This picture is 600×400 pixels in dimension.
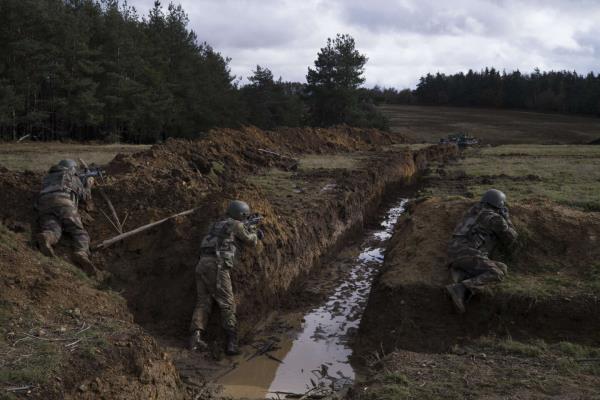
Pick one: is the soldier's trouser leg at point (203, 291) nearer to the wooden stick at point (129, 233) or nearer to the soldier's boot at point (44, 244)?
the wooden stick at point (129, 233)

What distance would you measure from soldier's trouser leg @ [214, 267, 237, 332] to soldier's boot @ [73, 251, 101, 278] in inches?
87.6

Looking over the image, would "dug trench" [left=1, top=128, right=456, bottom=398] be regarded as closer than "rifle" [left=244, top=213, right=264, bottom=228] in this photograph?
Yes

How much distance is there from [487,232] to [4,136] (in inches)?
1064

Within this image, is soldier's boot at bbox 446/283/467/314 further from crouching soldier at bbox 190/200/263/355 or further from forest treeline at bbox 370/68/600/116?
forest treeline at bbox 370/68/600/116

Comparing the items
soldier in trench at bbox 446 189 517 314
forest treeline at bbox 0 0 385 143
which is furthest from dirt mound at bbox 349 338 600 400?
forest treeline at bbox 0 0 385 143

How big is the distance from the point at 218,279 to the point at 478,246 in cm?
397

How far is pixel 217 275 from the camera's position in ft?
25.8

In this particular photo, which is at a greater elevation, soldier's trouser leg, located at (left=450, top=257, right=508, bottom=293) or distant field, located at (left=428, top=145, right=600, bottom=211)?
distant field, located at (left=428, top=145, right=600, bottom=211)

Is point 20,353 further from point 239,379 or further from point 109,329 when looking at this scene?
point 239,379

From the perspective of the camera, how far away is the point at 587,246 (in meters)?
8.83

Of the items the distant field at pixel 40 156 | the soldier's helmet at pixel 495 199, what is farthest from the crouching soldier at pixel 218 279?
the distant field at pixel 40 156

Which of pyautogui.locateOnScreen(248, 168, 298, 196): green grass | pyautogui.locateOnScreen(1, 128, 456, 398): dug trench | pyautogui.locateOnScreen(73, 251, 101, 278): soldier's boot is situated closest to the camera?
pyautogui.locateOnScreen(1, 128, 456, 398): dug trench

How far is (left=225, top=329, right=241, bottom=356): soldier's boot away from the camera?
7.60 m

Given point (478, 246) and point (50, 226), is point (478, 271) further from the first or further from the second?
point (50, 226)
